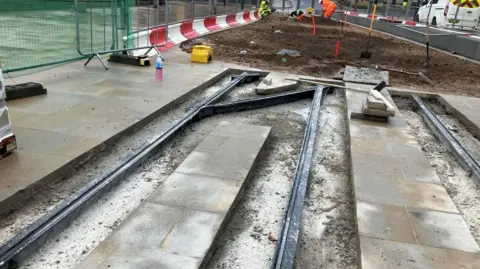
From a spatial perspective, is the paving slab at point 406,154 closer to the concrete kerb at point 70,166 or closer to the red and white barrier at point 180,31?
the concrete kerb at point 70,166

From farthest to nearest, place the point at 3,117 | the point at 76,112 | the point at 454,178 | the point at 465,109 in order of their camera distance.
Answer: the point at 465,109
the point at 76,112
the point at 454,178
the point at 3,117

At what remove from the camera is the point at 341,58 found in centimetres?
1374

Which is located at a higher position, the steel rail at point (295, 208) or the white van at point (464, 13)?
the white van at point (464, 13)

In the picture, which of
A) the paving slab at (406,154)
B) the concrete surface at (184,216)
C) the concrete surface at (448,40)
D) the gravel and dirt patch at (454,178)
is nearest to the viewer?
the concrete surface at (184,216)

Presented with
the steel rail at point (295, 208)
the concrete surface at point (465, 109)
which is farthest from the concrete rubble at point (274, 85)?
the concrete surface at point (465, 109)

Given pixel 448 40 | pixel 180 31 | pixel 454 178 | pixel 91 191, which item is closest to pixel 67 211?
pixel 91 191

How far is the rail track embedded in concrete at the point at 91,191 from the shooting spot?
10.9 feet

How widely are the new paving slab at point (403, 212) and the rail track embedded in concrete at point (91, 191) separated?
0.86m

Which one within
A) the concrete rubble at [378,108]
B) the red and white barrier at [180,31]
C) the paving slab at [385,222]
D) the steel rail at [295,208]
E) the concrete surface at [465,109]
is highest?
the red and white barrier at [180,31]

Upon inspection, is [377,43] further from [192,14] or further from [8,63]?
[8,63]

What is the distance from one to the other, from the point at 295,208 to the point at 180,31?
1225 cm

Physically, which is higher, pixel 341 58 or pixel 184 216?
pixel 341 58

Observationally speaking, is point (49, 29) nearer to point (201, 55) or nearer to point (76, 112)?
point (76, 112)

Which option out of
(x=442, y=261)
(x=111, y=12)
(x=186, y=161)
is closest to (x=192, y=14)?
(x=111, y=12)
